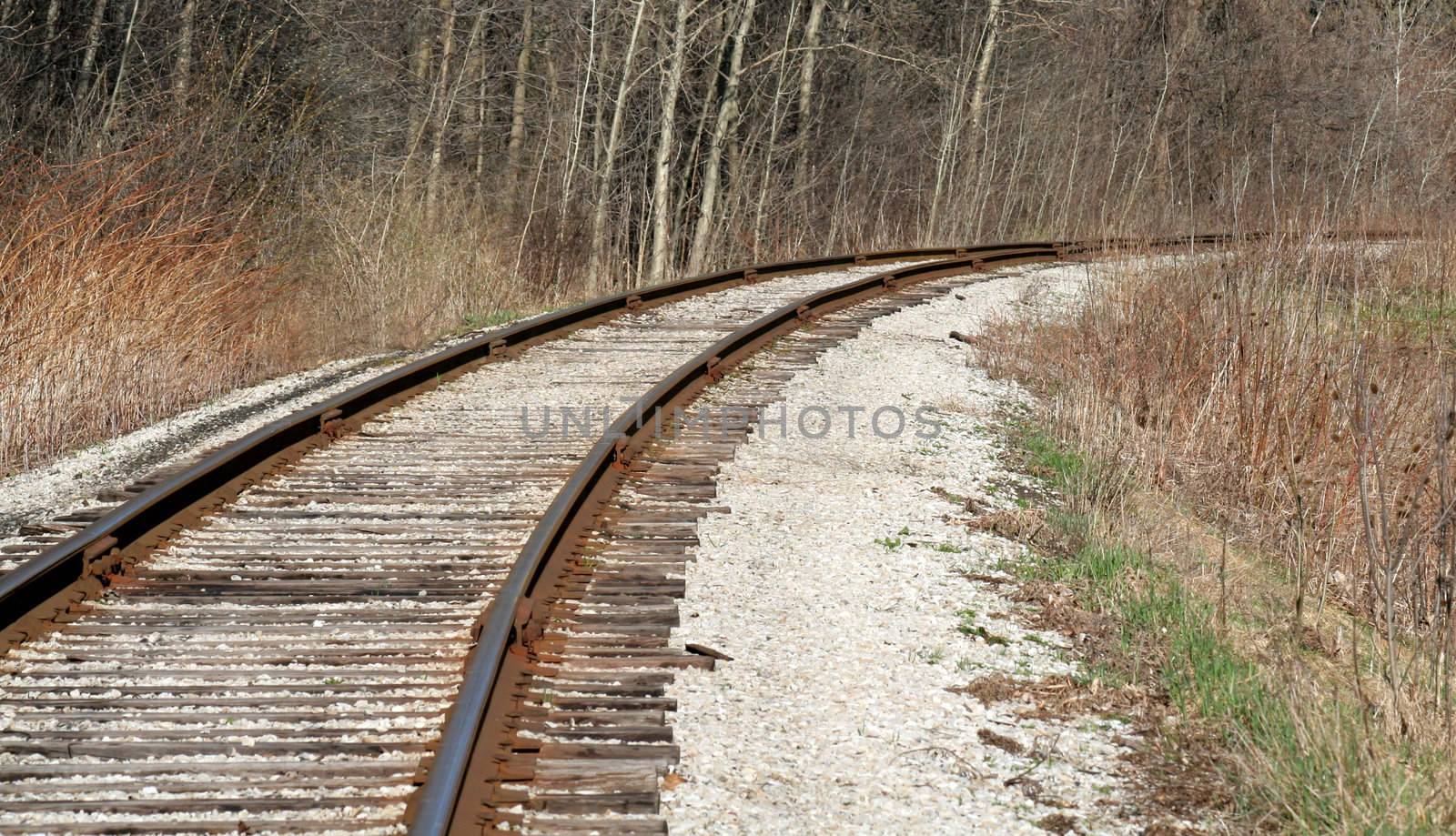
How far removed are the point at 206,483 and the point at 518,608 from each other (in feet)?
7.24

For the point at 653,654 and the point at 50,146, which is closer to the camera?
the point at 653,654

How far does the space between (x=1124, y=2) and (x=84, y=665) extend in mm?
27869

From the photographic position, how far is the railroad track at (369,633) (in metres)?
3.53

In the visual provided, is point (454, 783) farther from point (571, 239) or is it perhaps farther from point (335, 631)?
point (571, 239)

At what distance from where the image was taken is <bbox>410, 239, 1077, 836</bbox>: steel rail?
338 centimetres

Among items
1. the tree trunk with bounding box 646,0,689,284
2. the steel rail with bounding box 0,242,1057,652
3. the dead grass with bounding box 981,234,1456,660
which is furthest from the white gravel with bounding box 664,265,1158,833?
the tree trunk with bounding box 646,0,689,284

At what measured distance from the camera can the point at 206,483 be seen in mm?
6000

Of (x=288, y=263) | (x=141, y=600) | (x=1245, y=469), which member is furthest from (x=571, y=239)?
(x=141, y=600)

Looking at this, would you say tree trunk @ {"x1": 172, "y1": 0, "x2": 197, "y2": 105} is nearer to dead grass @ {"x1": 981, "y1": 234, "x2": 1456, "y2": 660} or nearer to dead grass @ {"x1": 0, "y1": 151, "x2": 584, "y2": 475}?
dead grass @ {"x1": 0, "y1": 151, "x2": 584, "y2": 475}

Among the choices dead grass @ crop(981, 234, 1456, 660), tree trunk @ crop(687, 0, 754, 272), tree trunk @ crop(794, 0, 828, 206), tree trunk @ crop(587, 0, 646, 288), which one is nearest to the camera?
dead grass @ crop(981, 234, 1456, 660)

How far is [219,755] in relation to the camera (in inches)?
146

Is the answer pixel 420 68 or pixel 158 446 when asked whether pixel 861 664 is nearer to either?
pixel 158 446

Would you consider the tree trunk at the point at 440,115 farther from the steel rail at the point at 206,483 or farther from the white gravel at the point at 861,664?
the white gravel at the point at 861,664

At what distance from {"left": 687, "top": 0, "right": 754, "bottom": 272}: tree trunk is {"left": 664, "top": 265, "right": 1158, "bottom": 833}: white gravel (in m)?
10.7
